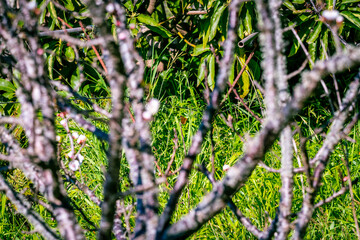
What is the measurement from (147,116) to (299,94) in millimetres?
303

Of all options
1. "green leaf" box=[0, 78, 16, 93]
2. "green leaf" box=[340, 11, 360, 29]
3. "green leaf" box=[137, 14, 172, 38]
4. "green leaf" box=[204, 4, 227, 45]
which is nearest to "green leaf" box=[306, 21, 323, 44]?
"green leaf" box=[340, 11, 360, 29]

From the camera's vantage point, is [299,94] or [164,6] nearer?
[299,94]

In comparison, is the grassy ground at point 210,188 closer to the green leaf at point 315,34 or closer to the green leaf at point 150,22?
the green leaf at point 150,22

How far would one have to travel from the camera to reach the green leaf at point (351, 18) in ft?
6.37

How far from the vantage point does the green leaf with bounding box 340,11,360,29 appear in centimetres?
194

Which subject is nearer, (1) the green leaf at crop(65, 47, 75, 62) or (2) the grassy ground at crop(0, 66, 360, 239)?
(2) the grassy ground at crop(0, 66, 360, 239)

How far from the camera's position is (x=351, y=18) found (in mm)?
1965

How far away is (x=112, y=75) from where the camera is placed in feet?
1.95

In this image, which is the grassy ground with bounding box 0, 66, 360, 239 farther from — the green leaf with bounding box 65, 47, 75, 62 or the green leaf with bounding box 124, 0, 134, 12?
the green leaf with bounding box 124, 0, 134, 12

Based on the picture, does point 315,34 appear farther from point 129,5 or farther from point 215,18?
point 129,5

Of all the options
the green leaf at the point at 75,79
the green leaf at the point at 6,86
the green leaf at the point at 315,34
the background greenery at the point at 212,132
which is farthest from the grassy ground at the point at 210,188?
the green leaf at the point at 315,34

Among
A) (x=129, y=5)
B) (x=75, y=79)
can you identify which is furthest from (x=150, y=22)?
(x=75, y=79)

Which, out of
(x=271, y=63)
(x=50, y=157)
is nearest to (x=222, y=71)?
(x=271, y=63)

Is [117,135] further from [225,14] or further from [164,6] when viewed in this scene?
[164,6]
